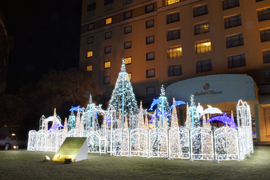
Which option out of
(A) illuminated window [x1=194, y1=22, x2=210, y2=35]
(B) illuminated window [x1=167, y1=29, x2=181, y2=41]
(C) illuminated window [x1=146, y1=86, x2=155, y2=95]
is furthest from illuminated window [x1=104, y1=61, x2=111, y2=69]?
(A) illuminated window [x1=194, y1=22, x2=210, y2=35]

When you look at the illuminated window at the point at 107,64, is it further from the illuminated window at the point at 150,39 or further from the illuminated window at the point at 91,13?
the illuminated window at the point at 91,13

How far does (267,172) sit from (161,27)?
29434 millimetres

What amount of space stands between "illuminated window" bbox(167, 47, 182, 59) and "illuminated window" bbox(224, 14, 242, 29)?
7055 mm

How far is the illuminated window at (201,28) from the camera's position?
105 feet

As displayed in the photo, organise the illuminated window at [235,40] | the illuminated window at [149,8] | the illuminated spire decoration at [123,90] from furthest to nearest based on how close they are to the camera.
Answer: the illuminated window at [149,8] < the illuminated window at [235,40] < the illuminated spire decoration at [123,90]

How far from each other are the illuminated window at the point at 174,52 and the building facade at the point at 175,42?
15cm

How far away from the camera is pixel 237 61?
28953mm

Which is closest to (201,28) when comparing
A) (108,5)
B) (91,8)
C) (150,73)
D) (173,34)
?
(173,34)

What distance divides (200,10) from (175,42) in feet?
18.6

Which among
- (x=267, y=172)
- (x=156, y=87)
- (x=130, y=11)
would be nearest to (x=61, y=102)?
(x=156, y=87)

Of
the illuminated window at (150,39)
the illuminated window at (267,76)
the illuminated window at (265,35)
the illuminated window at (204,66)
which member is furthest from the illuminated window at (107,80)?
the illuminated window at (265,35)

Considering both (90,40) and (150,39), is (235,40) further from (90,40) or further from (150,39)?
(90,40)

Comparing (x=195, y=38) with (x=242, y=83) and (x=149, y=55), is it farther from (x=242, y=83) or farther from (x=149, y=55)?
(x=242, y=83)

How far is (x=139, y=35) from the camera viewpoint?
3850 cm
